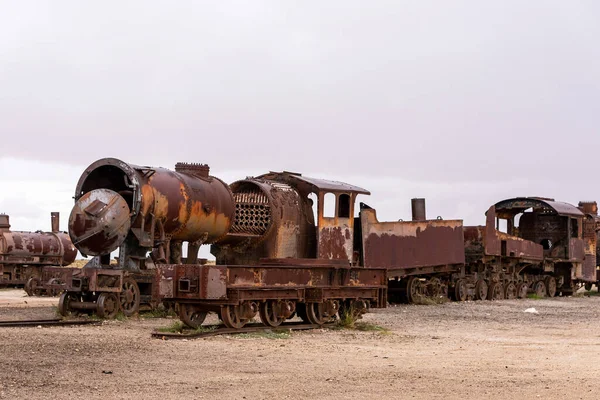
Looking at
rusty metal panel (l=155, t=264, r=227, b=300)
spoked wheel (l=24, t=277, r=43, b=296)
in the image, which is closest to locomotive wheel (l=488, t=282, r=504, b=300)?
spoked wheel (l=24, t=277, r=43, b=296)

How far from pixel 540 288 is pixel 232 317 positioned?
21.9 meters

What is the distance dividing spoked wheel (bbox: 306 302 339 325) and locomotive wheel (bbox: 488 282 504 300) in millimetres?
14505

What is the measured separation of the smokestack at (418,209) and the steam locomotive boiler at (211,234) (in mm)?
7968

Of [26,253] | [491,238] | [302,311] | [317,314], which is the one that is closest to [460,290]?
[491,238]

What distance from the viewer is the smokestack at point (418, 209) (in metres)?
26.5

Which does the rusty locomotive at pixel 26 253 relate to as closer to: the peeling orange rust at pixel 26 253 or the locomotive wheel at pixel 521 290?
the peeling orange rust at pixel 26 253

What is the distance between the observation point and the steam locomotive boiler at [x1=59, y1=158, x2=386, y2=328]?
17.2 metres

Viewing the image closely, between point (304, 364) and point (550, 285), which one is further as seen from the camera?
point (550, 285)

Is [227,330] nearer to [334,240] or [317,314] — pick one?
[317,314]

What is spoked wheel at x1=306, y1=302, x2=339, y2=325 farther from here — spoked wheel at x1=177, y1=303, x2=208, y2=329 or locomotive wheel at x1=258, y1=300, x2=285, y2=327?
spoked wheel at x1=177, y1=303, x2=208, y2=329

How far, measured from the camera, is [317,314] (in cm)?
1725

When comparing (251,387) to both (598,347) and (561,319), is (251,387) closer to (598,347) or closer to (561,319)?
Result: (598,347)

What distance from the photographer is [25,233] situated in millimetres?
33500

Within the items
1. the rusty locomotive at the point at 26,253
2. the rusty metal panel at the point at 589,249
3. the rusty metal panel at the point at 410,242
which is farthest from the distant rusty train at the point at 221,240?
the rusty metal panel at the point at 589,249
